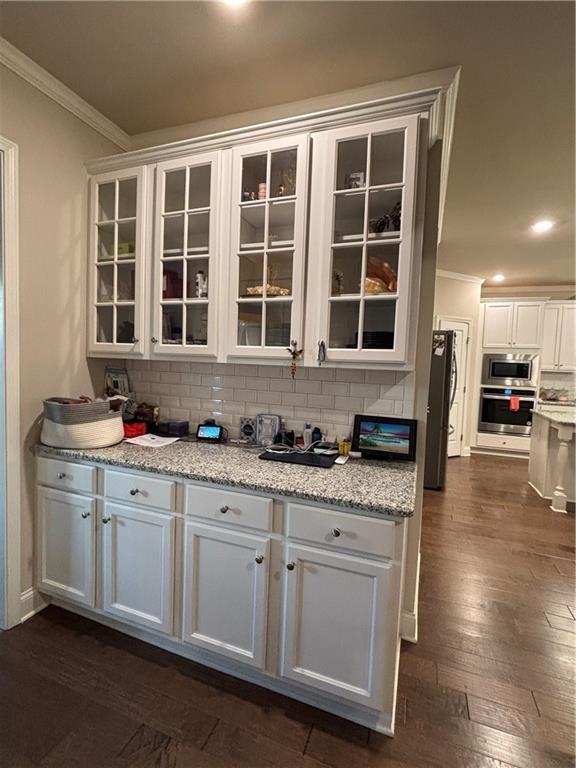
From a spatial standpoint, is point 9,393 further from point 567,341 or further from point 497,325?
point 567,341

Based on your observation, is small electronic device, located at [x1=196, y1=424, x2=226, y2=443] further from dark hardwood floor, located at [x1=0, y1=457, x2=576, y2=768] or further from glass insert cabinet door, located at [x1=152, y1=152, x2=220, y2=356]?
dark hardwood floor, located at [x1=0, y1=457, x2=576, y2=768]

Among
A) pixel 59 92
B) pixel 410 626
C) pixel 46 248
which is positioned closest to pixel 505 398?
pixel 410 626

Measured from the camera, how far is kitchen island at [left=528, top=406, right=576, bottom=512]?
3.67m

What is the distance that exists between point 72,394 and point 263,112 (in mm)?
1971

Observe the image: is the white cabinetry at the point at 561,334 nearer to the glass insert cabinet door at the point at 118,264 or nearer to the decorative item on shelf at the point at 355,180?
the decorative item on shelf at the point at 355,180

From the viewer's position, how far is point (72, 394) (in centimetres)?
222

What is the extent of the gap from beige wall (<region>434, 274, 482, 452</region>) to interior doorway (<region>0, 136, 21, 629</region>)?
4.80 m

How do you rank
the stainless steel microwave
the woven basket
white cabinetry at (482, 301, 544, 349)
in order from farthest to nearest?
white cabinetry at (482, 301, 544, 349) < the stainless steel microwave < the woven basket

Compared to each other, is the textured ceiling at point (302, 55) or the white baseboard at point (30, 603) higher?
the textured ceiling at point (302, 55)

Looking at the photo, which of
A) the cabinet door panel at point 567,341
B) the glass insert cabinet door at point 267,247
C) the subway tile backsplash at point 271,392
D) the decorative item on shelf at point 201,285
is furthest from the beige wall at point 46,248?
the cabinet door panel at point 567,341

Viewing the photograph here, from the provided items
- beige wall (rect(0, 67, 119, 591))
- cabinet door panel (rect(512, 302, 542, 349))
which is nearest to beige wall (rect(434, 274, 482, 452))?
cabinet door panel (rect(512, 302, 542, 349))

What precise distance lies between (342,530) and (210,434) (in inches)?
41.1

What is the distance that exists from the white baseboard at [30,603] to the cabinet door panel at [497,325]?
6190mm

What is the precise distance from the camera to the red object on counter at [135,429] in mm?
2180
